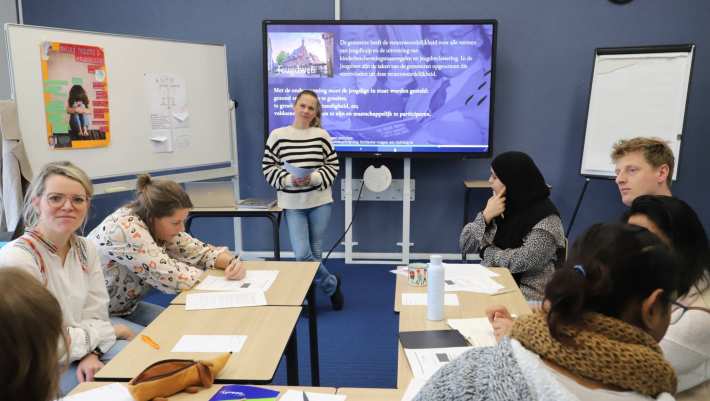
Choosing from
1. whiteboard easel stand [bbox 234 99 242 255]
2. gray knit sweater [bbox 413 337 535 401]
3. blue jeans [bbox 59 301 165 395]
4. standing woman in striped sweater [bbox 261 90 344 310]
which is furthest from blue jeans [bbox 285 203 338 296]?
gray knit sweater [bbox 413 337 535 401]

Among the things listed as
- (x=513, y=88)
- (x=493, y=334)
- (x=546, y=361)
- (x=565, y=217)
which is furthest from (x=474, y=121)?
(x=546, y=361)

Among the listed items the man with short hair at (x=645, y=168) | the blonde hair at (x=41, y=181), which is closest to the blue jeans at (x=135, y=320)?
the blonde hair at (x=41, y=181)

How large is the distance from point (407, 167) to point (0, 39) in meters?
3.57

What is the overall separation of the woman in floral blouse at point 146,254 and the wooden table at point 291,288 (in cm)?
9

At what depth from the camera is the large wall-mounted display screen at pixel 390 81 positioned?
431 cm

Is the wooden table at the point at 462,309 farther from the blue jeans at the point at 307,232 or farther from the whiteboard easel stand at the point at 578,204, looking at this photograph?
the whiteboard easel stand at the point at 578,204

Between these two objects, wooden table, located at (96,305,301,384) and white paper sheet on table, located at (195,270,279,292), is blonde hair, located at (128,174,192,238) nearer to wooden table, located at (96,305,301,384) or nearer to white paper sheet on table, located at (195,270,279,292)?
white paper sheet on table, located at (195,270,279,292)

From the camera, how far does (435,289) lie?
1819 mm

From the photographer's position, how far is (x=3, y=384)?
2.70ft

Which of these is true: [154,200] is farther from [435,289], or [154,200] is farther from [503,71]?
[503,71]

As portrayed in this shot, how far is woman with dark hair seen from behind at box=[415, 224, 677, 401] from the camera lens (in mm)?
916

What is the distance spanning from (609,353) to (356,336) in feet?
8.35

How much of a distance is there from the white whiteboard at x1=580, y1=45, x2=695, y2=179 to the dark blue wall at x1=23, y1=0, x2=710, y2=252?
37cm

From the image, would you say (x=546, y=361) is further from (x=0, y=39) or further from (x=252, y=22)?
(x=0, y=39)
